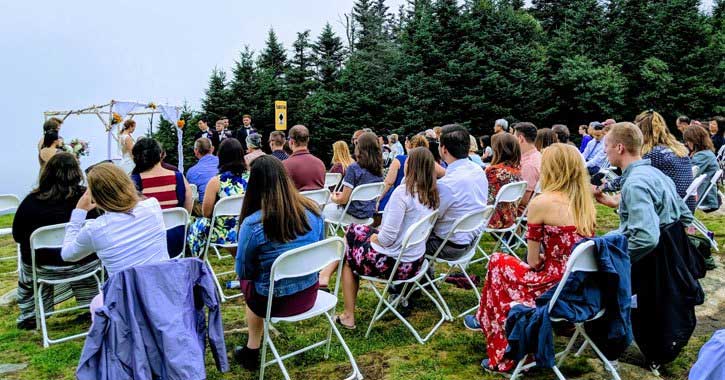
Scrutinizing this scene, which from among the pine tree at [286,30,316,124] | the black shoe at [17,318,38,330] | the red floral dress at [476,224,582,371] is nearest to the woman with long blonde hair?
the red floral dress at [476,224,582,371]

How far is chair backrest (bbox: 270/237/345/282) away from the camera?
258cm

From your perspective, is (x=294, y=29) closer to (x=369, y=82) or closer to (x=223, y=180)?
(x=369, y=82)

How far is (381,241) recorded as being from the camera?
3.58 meters

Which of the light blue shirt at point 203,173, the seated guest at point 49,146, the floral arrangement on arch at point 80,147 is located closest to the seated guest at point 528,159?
the light blue shirt at point 203,173

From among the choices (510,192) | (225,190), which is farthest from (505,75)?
(225,190)

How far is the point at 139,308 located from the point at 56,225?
1.48 m

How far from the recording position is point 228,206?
13.3 ft

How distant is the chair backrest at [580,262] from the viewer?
7.90ft

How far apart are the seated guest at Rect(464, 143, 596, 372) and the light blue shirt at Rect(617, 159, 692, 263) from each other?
0.64 feet

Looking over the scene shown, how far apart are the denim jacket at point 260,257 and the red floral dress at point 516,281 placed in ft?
3.62

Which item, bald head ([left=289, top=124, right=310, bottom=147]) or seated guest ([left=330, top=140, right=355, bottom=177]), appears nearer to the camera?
bald head ([left=289, top=124, right=310, bottom=147])

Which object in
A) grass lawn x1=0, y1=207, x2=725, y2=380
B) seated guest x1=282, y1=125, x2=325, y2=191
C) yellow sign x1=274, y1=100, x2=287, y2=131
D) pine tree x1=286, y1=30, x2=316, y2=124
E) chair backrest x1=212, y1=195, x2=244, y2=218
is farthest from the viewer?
pine tree x1=286, y1=30, x2=316, y2=124

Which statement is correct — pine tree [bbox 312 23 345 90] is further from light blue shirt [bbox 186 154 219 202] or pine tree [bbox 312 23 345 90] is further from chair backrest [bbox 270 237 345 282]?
chair backrest [bbox 270 237 345 282]

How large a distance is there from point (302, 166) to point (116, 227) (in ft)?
8.35
